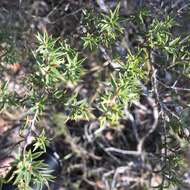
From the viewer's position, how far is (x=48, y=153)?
A: 2049mm

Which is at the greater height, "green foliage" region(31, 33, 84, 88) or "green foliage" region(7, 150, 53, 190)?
"green foliage" region(31, 33, 84, 88)

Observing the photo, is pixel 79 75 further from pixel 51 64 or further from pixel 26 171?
pixel 26 171

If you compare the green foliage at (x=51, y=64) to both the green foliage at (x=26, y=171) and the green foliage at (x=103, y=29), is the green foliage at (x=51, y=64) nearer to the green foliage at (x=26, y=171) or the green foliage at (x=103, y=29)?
the green foliage at (x=103, y=29)

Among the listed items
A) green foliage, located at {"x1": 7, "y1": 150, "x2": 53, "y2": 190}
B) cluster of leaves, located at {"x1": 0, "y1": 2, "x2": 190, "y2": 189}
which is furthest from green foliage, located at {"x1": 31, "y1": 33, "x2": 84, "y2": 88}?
green foliage, located at {"x1": 7, "y1": 150, "x2": 53, "y2": 190}

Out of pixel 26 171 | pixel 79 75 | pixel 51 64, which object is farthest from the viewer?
pixel 79 75

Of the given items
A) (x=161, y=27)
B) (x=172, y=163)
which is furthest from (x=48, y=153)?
(x=161, y=27)

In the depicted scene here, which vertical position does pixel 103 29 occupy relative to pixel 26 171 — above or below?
above

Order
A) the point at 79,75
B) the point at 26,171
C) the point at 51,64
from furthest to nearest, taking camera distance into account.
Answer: the point at 79,75 → the point at 51,64 → the point at 26,171

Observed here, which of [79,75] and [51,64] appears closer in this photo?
[51,64]

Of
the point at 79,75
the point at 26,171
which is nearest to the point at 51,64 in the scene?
the point at 79,75

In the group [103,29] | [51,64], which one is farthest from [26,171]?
[103,29]

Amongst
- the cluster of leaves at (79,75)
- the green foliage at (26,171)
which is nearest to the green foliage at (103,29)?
the cluster of leaves at (79,75)

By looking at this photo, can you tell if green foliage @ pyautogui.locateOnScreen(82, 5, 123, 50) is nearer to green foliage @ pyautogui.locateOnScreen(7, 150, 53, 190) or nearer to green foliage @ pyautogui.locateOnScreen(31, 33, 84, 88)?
green foliage @ pyautogui.locateOnScreen(31, 33, 84, 88)

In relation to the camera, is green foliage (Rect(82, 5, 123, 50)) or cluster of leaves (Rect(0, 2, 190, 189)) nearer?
cluster of leaves (Rect(0, 2, 190, 189))
